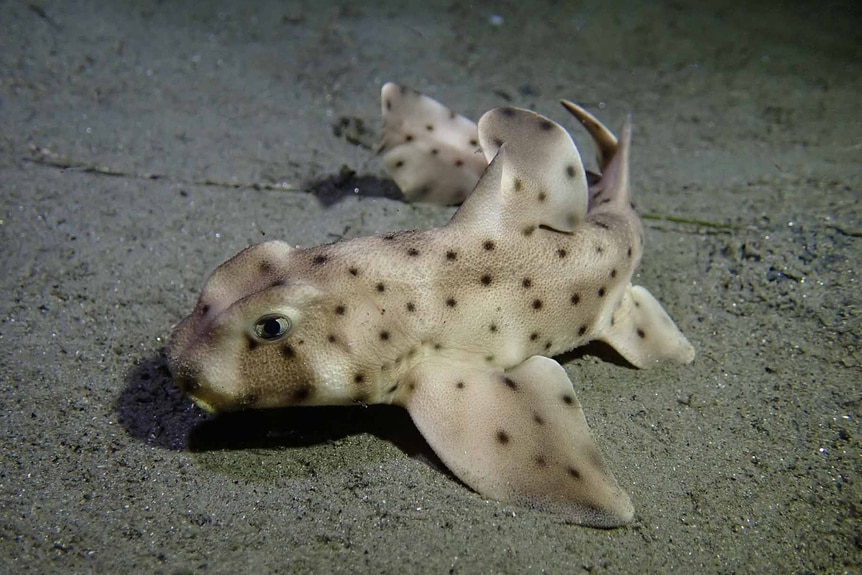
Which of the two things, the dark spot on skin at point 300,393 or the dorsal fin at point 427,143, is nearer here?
the dark spot on skin at point 300,393

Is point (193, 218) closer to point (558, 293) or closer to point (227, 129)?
point (227, 129)

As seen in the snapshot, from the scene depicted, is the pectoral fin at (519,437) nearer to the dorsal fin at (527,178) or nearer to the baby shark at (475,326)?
the baby shark at (475,326)

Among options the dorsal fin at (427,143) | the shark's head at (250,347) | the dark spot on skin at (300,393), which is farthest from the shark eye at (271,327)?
the dorsal fin at (427,143)

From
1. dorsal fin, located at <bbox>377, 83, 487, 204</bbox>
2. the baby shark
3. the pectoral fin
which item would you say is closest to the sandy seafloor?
the pectoral fin

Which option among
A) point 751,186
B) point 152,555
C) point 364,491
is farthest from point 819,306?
point 152,555

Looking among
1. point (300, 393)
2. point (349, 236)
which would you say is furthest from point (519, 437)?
point (349, 236)

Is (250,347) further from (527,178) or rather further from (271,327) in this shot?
(527,178)

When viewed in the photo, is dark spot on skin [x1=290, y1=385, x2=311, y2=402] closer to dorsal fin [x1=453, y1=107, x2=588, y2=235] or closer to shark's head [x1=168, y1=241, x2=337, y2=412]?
shark's head [x1=168, y1=241, x2=337, y2=412]
